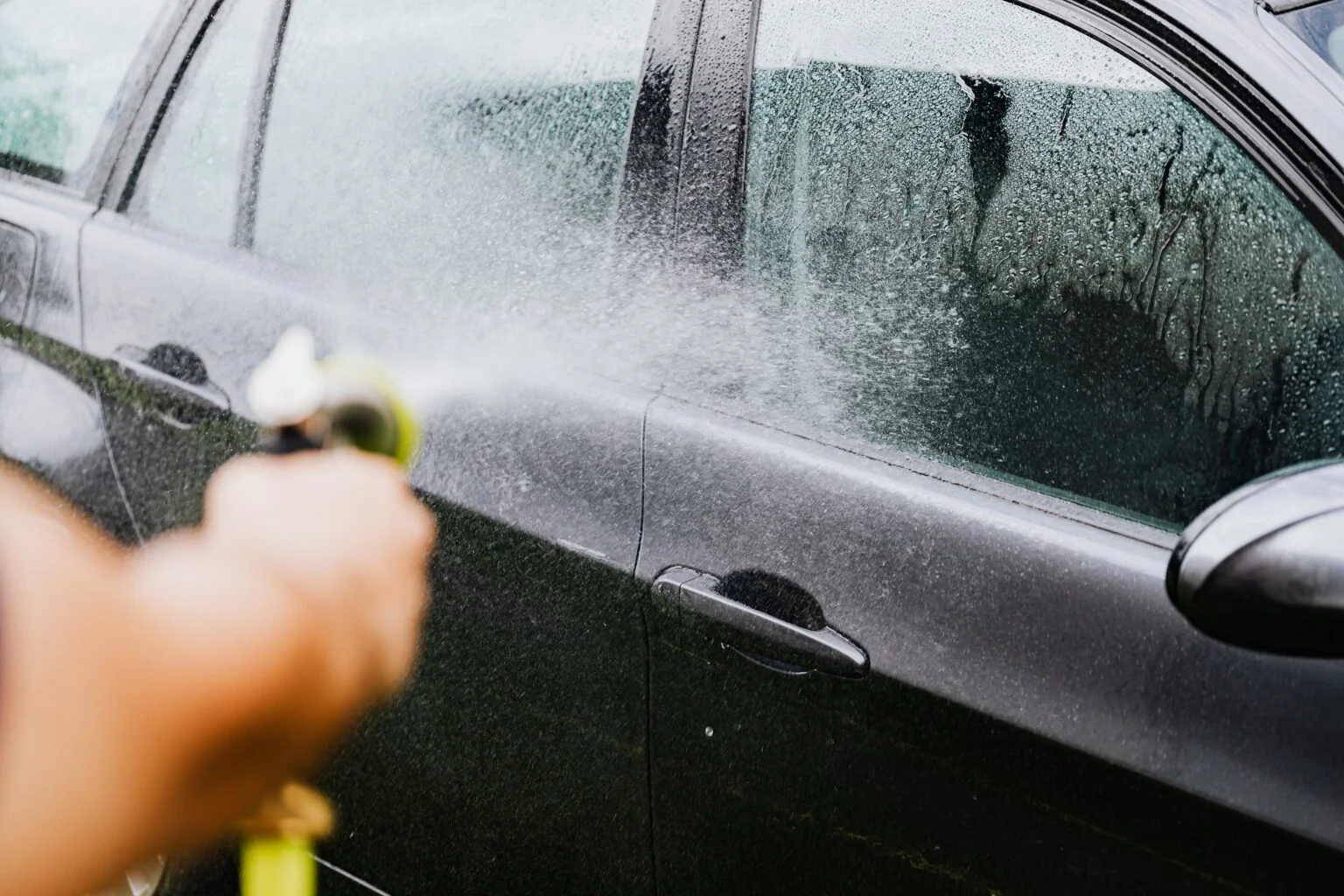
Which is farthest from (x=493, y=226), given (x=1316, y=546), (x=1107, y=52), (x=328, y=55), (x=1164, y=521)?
(x=1316, y=546)

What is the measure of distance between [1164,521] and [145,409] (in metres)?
1.52

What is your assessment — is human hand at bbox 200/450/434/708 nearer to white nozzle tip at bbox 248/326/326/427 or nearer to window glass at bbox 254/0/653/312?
white nozzle tip at bbox 248/326/326/427

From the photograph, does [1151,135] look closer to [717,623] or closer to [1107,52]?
[1107,52]

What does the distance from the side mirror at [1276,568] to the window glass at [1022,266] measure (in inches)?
9.2

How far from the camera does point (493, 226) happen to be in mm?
1894

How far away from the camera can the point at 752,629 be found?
5.05 feet

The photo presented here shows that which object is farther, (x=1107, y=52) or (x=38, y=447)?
(x=38, y=447)

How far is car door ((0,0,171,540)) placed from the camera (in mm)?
2170

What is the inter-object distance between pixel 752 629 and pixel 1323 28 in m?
0.89

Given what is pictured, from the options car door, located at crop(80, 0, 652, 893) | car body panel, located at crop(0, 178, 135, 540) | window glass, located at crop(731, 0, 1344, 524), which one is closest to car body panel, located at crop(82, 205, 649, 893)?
car door, located at crop(80, 0, 652, 893)

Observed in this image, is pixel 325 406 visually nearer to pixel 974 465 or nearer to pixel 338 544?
pixel 338 544

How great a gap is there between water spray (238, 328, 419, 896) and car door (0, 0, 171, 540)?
1.28 m

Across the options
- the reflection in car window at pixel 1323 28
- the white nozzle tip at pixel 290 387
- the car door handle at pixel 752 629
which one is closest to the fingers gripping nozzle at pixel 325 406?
the white nozzle tip at pixel 290 387

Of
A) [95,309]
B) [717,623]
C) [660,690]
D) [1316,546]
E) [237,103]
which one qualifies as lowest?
[660,690]
